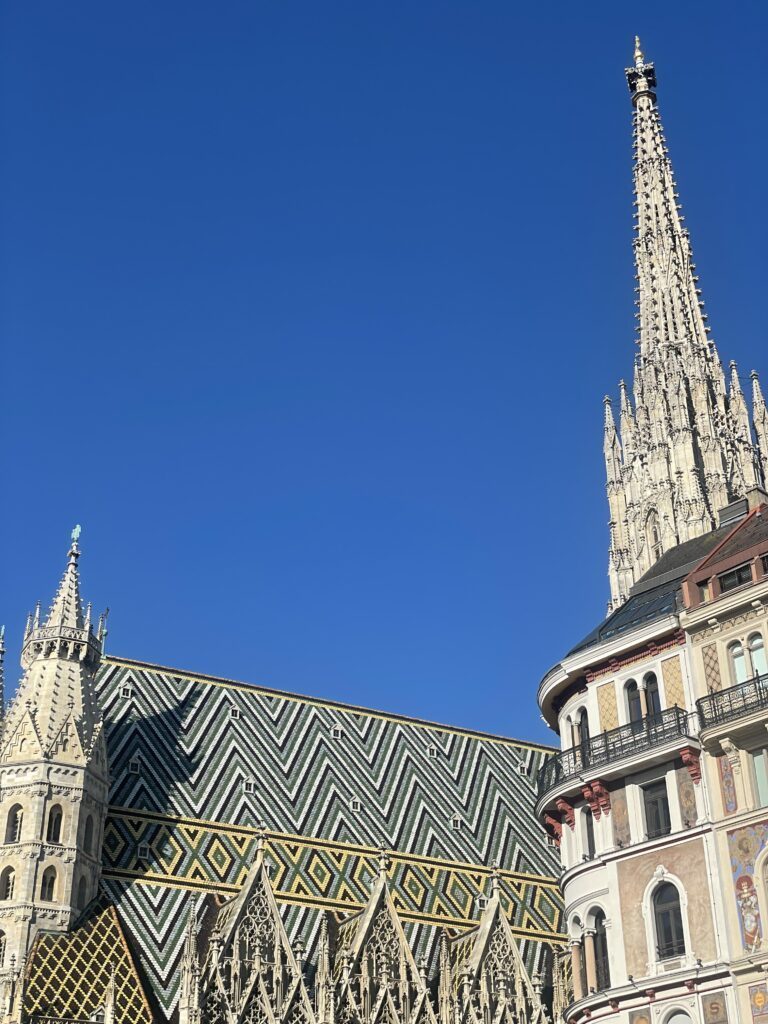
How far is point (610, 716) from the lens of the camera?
2522cm

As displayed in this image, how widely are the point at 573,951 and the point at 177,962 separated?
1641 cm

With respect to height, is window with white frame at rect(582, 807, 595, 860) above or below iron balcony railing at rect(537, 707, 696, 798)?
below

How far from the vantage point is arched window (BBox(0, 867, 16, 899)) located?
37781 millimetres

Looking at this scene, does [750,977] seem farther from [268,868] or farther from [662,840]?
[268,868]

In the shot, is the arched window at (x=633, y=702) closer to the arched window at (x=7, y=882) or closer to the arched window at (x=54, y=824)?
the arched window at (x=54, y=824)

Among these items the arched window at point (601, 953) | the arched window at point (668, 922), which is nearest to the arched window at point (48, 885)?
the arched window at point (601, 953)

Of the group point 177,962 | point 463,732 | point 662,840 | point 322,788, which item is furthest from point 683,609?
point 463,732

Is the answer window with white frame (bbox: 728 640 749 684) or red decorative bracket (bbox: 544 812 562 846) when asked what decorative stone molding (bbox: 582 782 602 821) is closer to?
red decorative bracket (bbox: 544 812 562 846)

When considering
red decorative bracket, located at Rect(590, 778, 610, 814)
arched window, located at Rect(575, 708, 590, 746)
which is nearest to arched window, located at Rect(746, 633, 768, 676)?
red decorative bracket, located at Rect(590, 778, 610, 814)

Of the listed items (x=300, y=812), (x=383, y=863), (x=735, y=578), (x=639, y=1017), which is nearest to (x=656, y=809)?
(x=639, y=1017)

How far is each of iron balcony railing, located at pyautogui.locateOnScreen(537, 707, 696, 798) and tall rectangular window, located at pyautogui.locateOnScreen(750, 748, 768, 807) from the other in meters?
1.14

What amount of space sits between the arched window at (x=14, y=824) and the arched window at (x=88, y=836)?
172 centimetres

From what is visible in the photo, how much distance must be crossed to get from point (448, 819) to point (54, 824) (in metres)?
14.8

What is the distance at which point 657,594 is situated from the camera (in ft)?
90.1
